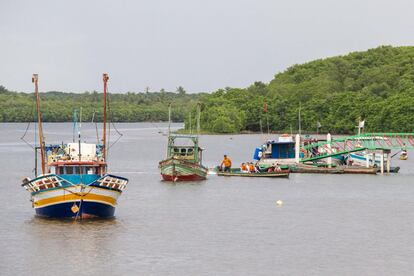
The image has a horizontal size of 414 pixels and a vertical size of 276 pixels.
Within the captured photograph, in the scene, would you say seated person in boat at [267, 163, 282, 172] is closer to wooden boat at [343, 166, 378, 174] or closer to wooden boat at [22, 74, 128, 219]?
wooden boat at [343, 166, 378, 174]

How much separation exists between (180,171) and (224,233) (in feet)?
101

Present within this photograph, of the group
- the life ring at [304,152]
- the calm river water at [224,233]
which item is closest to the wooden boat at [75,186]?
the calm river water at [224,233]

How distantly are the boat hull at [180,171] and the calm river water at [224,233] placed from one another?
1.31 m

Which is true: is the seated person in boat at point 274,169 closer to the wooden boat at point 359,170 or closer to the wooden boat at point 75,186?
the wooden boat at point 359,170

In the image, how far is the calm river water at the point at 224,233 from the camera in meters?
45.4

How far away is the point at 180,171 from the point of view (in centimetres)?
8594

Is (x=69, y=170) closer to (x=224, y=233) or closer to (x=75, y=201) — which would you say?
(x=75, y=201)

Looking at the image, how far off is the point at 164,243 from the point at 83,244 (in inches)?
176

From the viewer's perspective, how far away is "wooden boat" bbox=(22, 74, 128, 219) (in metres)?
54.4

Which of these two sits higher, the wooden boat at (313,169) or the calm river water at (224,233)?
the wooden boat at (313,169)

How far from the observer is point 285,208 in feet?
228

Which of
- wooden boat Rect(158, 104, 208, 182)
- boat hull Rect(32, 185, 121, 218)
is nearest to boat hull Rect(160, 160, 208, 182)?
wooden boat Rect(158, 104, 208, 182)

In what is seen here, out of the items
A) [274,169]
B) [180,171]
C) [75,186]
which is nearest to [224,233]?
[75,186]

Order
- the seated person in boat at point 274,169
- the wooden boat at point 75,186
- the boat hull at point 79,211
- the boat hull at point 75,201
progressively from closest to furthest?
the wooden boat at point 75,186
the boat hull at point 75,201
the boat hull at point 79,211
the seated person in boat at point 274,169
